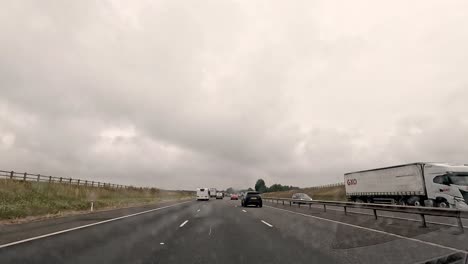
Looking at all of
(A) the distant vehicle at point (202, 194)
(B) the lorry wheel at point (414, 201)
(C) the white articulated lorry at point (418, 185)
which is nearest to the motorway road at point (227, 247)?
(C) the white articulated lorry at point (418, 185)

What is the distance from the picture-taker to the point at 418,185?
23.7 meters

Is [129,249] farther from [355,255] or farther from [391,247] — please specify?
[391,247]

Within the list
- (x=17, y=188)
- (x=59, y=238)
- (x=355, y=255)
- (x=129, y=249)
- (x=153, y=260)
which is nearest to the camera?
(x=153, y=260)

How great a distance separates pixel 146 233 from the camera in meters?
10.6

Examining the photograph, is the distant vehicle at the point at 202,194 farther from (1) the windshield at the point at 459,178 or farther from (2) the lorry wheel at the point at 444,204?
(1) the windshield at the point at 459,178

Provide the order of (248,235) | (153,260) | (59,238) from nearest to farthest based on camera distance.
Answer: (153,260)
(59,238)
(248,235)

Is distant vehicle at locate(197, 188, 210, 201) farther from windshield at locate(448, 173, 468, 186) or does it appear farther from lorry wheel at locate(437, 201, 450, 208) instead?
windshield at locate(448, 173, 468, 186)

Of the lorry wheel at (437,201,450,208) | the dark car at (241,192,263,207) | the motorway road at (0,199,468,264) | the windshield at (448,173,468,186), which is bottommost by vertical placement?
the motorway road at (0,199,468,264)

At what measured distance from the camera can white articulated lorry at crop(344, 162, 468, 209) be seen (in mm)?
20734

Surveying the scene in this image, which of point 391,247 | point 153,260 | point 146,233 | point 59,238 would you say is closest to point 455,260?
point 391,247

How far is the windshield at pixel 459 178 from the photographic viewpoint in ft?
67.6

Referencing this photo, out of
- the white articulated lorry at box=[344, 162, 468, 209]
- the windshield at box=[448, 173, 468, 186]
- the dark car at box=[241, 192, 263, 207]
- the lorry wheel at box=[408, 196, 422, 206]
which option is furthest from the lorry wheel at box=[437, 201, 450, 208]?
the dark car at box=[241, 192, 263, 207]

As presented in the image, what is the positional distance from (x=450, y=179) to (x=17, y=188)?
31207 mm

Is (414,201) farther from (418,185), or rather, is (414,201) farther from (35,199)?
(35,199)
